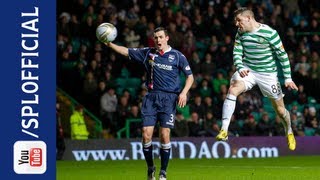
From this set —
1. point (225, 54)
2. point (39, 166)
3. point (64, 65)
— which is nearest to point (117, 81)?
point (64, 65)

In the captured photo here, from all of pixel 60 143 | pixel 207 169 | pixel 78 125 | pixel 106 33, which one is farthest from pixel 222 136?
pixel 78 125

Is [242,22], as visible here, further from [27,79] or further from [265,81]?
[27,79]

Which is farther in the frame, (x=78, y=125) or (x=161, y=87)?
(x=78, y=125)

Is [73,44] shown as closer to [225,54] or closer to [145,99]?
[225,54]

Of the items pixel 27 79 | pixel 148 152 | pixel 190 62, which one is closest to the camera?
pixel 27 79

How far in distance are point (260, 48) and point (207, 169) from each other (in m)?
4.69

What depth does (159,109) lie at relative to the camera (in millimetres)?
12312

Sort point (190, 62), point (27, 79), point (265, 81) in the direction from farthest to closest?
point (190, 62) → point (265, 81) → point (27, 79)

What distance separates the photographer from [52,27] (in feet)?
22.2

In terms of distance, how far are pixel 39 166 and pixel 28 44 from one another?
40.1 inches

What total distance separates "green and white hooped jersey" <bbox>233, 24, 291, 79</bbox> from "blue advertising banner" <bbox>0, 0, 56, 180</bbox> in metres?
5.98

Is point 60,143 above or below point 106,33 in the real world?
below

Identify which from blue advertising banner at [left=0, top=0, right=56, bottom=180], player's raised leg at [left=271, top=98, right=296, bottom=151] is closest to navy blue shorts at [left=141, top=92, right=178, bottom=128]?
player's raised leg at [left=271, top=98, right=296, bottom=151]

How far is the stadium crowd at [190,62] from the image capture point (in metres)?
22.6
